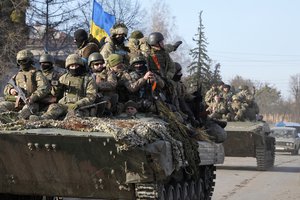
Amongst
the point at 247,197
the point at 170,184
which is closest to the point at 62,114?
the point at 170,184

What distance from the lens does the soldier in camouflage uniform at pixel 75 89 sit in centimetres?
1002

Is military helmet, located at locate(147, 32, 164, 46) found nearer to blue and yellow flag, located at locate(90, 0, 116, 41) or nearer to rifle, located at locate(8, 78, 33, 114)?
rifle, located at locate(8, 78, 33, 114)

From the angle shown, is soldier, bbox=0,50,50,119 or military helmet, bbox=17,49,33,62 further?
military helmet, bbox=17,49,33,62

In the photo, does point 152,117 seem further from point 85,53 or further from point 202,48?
point 202,48

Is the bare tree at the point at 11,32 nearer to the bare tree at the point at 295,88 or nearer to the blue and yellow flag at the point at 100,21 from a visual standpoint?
the blue and yellow flag at the point at 100,21

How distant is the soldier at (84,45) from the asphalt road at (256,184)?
407cm

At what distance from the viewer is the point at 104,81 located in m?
10.8

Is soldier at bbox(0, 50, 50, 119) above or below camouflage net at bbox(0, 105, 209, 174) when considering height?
above

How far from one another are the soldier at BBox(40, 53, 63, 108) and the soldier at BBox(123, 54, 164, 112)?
102 centimetres

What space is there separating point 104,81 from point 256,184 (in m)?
7.95

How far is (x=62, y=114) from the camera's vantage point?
1002 cm

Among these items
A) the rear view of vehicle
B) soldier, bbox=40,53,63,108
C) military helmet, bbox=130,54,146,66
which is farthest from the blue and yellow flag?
the rear view of vehicle

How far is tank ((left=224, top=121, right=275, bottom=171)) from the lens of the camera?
22406 mm

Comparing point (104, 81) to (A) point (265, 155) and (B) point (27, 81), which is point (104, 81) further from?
(A) point (265, 155)
